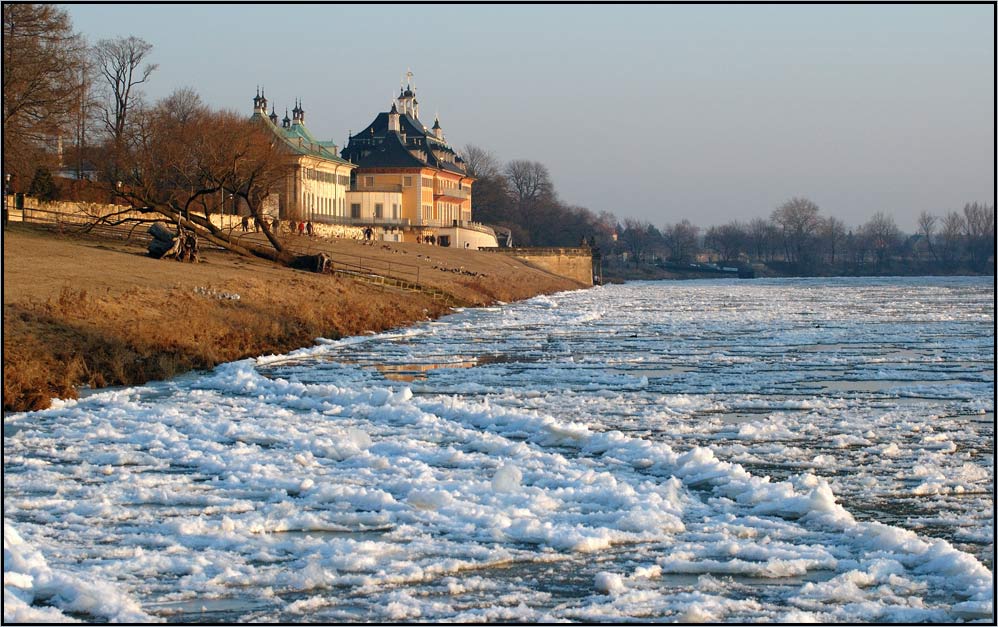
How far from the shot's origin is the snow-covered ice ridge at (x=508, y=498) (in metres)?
9.16

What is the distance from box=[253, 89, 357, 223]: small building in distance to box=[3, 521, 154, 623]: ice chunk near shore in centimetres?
7764

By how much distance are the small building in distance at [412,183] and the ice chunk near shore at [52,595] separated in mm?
97043

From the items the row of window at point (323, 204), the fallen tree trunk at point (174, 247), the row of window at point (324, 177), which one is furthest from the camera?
the row of window at point (323, 204)

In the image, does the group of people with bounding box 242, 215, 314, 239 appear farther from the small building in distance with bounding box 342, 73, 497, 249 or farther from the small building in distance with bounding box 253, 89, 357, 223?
the small building in distance with bounding box 342, 73, 497, 249

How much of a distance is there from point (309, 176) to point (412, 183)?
16.8m

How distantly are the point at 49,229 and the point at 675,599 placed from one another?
150 feet

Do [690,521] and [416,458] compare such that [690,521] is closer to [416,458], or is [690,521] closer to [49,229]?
[416,458]

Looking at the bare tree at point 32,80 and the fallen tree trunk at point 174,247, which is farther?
the fallen tree trunk at point 174,247

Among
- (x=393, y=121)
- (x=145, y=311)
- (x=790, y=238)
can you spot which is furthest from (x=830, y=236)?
(x=145, y=311)

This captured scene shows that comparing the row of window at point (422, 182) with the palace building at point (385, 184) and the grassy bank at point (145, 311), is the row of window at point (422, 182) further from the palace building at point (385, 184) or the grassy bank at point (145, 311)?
the grassy bank at point (145, 311)

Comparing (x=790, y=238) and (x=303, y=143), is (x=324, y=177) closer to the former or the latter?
(x=303, y=143)

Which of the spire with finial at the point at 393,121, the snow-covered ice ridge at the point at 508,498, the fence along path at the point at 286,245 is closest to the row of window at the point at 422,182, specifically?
the spire with finial at the point at 393,121

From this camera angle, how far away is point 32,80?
43750 millimetres

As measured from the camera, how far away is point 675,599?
903 cm
